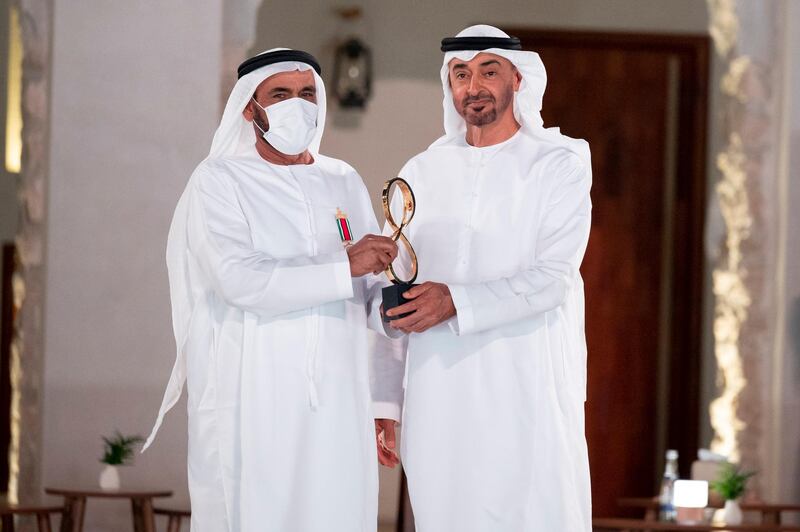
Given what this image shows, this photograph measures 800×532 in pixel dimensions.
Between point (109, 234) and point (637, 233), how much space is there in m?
3.65

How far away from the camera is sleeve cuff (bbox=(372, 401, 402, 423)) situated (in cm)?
414

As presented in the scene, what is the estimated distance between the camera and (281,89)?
4.00 m

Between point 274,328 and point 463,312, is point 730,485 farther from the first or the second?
point 274,328

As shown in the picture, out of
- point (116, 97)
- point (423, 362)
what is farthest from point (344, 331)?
point (116, 97)

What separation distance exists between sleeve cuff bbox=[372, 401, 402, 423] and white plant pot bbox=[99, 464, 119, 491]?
7.45 feet

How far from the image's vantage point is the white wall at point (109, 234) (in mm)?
6535

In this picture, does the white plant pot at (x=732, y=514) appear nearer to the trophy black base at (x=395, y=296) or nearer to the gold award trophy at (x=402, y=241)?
the gold award trophy at (x=402, y=241)

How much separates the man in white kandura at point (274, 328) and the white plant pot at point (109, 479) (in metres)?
2.16

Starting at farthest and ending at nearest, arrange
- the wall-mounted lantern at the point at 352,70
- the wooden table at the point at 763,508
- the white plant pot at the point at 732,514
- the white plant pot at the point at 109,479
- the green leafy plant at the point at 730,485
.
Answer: the wall-mounted lantern at the point at 352,70, the wooden table at the point at 763,508, the white plant pot at the point at 109,479, the green leafy plant at the point at 730,485, the white plant pot at the point at 732,514

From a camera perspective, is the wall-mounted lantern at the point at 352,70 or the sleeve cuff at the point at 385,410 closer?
the sleeve cuff at the point at 385,410

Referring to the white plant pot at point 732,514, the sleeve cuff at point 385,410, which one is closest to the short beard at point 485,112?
the sleeve cuff at point 385,410

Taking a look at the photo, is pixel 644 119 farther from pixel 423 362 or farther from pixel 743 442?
pixel 423 362

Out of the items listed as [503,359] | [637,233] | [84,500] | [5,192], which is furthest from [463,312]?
[5,192]

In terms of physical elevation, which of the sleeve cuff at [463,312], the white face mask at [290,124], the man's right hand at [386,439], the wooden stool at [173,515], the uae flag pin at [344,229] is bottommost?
the wooden stool at [173,515]
